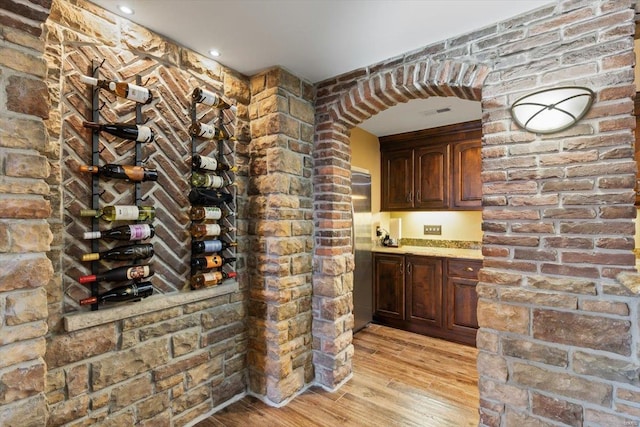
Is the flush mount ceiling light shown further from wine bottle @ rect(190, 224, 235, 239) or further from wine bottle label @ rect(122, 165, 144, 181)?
wine bottle label @ rect(122, 165, 144, 181)

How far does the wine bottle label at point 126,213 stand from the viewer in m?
1.59

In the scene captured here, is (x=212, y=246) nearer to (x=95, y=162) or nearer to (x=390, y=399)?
(x=95, y=162)

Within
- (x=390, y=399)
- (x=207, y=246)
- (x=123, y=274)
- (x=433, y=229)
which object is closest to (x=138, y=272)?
(x=123, y=274)

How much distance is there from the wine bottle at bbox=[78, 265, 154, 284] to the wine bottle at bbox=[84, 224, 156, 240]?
17cm

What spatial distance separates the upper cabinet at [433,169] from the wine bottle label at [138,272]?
3008 millimetres

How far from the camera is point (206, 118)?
2115 millimetres

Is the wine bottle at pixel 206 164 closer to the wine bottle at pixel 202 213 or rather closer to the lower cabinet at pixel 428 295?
the wine bottle at pixel 202 213

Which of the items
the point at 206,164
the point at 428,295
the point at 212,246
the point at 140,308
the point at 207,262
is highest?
the point at 206,164

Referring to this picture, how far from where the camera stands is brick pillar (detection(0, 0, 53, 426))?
105 cm

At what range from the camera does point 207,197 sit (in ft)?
6.61

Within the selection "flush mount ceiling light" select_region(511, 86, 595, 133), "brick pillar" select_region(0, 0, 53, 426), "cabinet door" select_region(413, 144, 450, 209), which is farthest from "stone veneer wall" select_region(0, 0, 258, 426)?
"cabinet door" select_region(413, 144, 450, 209)

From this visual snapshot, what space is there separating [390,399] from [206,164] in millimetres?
2159

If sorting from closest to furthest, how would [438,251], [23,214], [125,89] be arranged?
[23,214]
[125,89]
[438,251]

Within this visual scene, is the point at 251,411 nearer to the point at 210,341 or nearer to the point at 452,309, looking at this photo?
the point at 210,341
